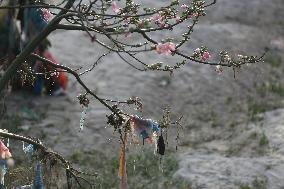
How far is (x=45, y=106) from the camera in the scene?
11.4 m

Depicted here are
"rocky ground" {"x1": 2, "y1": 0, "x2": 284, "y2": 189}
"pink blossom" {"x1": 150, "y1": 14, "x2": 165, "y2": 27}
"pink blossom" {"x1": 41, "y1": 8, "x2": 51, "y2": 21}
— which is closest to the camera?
"pink blossom" {"x1": 150, "y1": 14, "x2": 165, "y2": 27}

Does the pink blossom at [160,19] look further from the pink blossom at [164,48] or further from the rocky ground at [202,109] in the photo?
the rocky ground at [202,109]

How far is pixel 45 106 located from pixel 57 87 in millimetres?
694

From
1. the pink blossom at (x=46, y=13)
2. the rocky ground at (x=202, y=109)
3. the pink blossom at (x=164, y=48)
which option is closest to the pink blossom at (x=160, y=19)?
the pink blossom at (x=164, y=48)

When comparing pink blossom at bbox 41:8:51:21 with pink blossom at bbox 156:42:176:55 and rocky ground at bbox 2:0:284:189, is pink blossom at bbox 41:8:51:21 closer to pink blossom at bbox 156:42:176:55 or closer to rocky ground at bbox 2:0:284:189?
pink blossom at bbox 156:42:176:55

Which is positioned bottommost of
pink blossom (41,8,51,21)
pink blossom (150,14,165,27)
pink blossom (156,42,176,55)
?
pink blossom (156,42,176,55)

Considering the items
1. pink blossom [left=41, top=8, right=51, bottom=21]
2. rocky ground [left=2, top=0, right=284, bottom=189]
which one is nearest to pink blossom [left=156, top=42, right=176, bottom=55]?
pink blossom [left=41, top=8, right=51, bottom=21]

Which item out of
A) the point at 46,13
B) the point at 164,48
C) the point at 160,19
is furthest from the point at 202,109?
the point at 164,48

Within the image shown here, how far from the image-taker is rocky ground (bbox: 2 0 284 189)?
879 cm

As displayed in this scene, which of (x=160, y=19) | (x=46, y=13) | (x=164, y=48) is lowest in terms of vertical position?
(x=164, y=48)

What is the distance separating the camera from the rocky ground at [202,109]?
8789mm

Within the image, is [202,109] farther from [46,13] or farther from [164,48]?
[164,48]

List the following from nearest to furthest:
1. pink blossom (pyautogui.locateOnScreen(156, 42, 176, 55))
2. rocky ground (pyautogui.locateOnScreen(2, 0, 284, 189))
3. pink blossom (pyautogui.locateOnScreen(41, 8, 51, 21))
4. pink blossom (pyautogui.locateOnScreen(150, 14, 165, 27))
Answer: pink blossom (pyautogui.locateOnScreen(156, 42, 176, 55)), pink blossom (pyautogui.locateOnScreen(150, 14, 165, 27)), pink blossom (pyautogui.locateOnScreen(41, 8, 51, 21)), rocky ground (pyautogui.locateOnScreen(2, 0, 284, 189))

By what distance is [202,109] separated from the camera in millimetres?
11648
